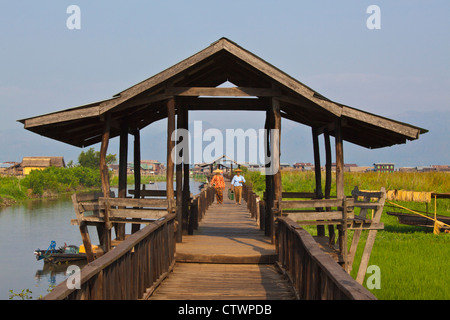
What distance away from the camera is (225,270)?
890cm

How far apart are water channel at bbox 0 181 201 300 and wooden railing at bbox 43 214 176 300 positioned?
8.96m

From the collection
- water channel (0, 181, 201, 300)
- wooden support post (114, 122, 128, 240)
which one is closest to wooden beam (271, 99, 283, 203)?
wooden support post (114, 122, 128, 240)

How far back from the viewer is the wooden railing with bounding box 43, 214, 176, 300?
4154mm

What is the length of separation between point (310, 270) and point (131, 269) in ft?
7.05

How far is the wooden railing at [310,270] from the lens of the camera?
3848mm

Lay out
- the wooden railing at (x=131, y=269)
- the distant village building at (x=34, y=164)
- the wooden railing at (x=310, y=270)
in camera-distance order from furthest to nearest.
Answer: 1. the distant village building at (x=34, y=164)
2. the wooden railing at (x=131, y=269)
3. the wooden railing at (x=310, y=270)

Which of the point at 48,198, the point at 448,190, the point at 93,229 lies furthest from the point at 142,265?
the point at 48,198

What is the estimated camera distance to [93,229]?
47.5 meters

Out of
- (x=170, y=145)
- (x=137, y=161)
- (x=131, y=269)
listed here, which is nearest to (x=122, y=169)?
(x=137, y=161)

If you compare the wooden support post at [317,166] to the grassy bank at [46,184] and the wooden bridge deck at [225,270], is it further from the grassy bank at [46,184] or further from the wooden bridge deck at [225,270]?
the grassy bank at [46,184]

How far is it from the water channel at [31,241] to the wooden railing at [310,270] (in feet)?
33.3

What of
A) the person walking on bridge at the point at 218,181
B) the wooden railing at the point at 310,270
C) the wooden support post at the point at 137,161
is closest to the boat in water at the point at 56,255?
the person walking on bridge at the point at 218,181

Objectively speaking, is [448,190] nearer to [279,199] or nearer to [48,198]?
[279,199]
